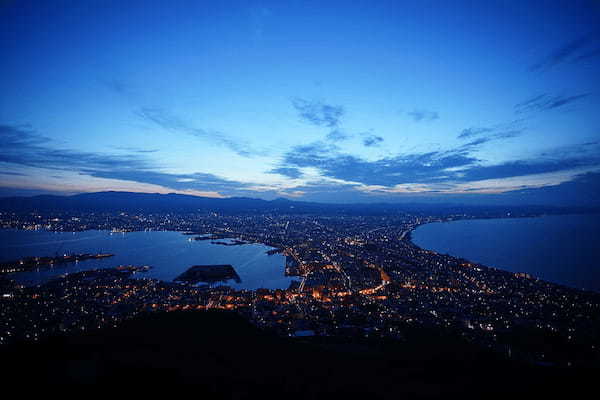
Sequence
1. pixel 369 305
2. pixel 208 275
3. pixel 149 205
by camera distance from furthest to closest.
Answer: pixel 149 205
pixel 208 275
pixel 369 305

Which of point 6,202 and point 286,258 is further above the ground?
point 6,202

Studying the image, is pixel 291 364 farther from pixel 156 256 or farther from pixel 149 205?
pixel 149 205

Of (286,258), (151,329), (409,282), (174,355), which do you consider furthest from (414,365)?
(286,258)

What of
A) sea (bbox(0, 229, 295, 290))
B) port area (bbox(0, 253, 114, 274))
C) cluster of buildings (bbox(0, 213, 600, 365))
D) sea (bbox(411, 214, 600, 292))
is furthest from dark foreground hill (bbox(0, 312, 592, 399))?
port area (bbox(0, 253, 114, 274))

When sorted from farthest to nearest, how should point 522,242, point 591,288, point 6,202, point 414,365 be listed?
point 6,202 → point 522,242 → point 591,288 → point 414,365

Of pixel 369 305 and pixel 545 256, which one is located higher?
pixel 545 256

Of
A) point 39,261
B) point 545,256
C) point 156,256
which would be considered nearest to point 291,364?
point 156,256

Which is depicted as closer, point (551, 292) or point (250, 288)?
point (551, 292)

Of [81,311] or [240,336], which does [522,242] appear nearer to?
[240,336]
